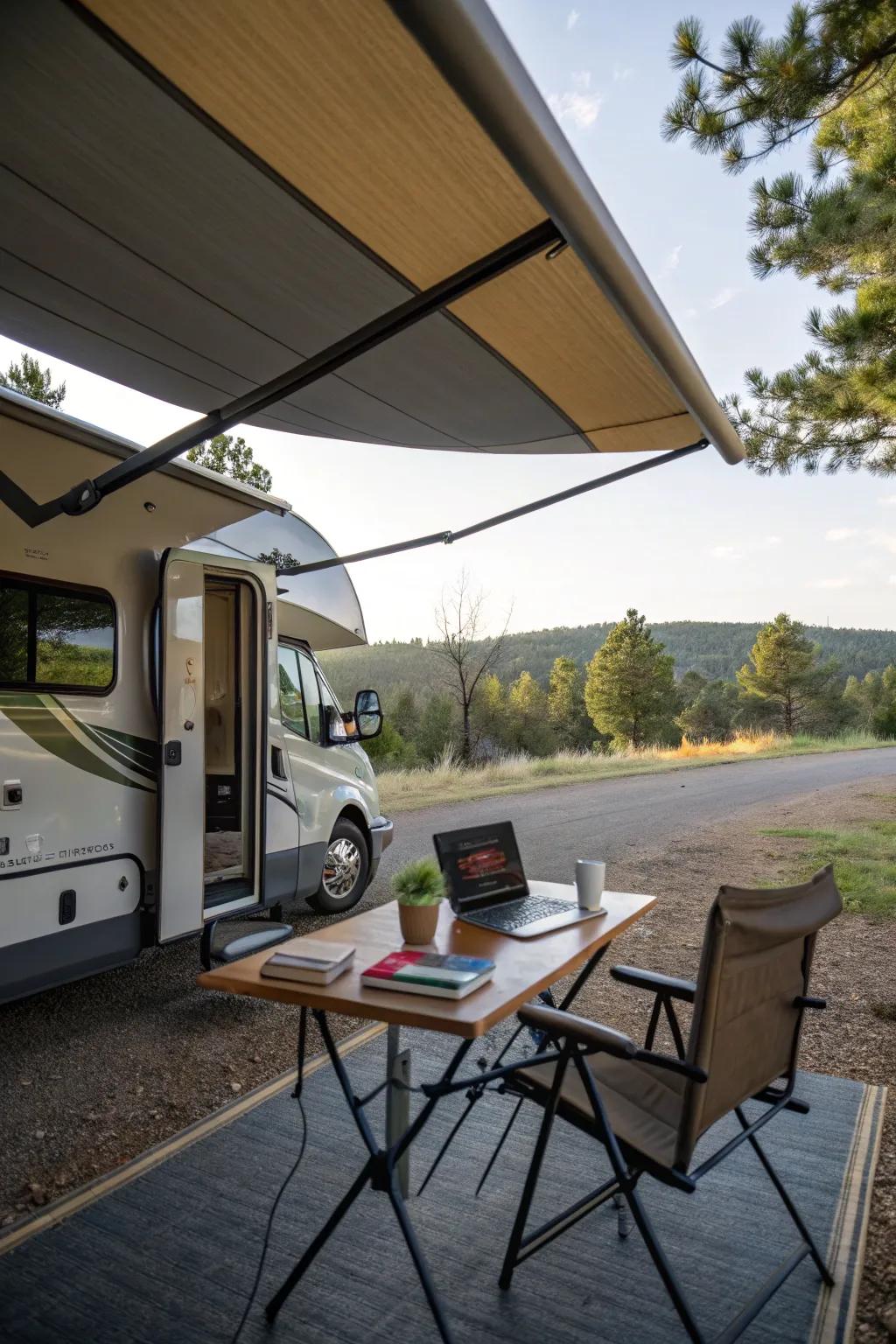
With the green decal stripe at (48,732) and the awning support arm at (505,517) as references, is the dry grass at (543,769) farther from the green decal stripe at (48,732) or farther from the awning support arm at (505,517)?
the green decal stripe at (48,732)

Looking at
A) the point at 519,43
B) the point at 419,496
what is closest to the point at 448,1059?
the point at 519,43

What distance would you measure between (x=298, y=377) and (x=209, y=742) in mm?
3640

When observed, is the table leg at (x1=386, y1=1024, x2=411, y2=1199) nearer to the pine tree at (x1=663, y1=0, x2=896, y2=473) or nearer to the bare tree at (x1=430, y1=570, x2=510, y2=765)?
the pine tree at (x1=663, y1=0, x2=896, y2=473)

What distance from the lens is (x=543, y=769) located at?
19.1 metres

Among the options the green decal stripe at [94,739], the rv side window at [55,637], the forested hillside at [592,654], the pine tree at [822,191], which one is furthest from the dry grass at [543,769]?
the forested hillside at [592,654]

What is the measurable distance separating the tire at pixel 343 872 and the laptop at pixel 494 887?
3.19 m

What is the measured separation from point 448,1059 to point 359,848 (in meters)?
2.94

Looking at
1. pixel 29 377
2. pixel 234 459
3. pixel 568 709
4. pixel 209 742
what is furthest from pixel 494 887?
pixel 568 709

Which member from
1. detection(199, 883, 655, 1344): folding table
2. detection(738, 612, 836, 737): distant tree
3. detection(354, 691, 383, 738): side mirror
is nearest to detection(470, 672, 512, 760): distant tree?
detection(738, 612, 836, 737): distant tree

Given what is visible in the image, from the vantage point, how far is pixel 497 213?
9.42 ft

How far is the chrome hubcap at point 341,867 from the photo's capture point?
6352 millimetres

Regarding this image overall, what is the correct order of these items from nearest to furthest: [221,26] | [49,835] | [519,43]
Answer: [519,43] → [221,26] → [49,835]

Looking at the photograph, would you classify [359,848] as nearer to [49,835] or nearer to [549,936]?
[49,835]

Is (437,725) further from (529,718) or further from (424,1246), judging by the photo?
(424,1246)
